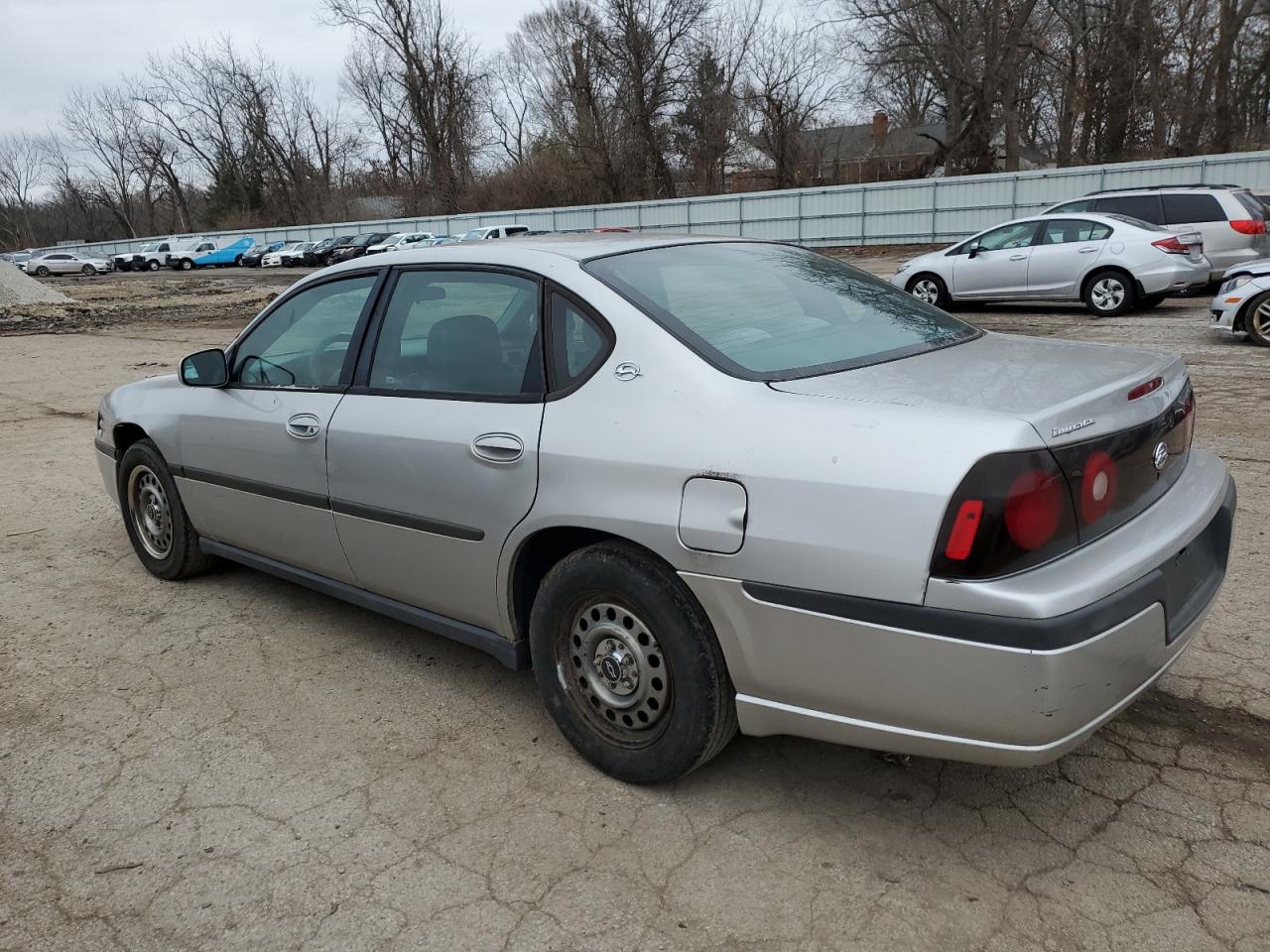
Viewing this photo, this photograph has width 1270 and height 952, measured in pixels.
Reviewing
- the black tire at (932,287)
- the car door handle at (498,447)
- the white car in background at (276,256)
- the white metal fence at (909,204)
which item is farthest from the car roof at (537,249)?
the white car in background at (276,256)

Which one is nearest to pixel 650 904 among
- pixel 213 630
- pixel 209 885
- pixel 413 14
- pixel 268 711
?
pixel 209 885

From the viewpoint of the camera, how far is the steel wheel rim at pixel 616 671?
2.71m

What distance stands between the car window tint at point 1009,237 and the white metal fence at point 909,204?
9.19m

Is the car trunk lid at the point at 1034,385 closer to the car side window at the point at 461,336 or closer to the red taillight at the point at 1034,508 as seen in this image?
the red taillight at the point at 1034,508

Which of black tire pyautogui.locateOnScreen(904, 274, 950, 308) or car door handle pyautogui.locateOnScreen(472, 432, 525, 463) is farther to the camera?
black tire pyautogui.locateOnScreen(904, 274, 950, 308)

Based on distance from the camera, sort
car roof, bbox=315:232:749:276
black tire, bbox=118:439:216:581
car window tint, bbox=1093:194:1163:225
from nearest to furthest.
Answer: car roof, bbox=315:232:749:276 → black tire, bbox=118:439:216:581 → car window tint, bbox=1093:194:1163:225

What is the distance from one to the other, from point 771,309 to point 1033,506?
3.89 ft

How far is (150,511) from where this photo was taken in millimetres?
4699

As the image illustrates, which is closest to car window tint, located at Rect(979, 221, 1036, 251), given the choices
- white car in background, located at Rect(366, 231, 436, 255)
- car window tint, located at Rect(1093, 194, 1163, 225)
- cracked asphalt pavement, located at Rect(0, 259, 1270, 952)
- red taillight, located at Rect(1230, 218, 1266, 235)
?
car window tint, located at Rect(1093, 194, 1163, 225)

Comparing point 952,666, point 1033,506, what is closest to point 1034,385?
point 1033,506

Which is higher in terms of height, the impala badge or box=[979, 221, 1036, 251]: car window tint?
box=[979, 221, 1036, 251]: car window tint

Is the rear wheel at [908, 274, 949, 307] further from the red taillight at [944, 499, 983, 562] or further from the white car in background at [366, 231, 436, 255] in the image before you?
the white car in background at [366, 231, 436, 255]

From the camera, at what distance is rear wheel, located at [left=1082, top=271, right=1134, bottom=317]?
1317cm

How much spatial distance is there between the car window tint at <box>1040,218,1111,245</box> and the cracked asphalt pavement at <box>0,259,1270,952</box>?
35.1 feet
